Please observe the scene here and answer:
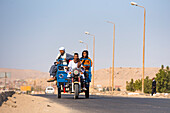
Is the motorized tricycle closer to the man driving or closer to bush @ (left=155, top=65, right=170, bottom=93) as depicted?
the man driving

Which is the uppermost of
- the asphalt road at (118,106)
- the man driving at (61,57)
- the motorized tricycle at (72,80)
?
the man driving at (61,57)

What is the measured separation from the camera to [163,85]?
193 ft

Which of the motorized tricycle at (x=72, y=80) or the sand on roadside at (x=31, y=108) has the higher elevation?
the motorized tricycle at (x=72, y=80)

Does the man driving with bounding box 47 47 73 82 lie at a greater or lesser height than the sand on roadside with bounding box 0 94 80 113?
greater

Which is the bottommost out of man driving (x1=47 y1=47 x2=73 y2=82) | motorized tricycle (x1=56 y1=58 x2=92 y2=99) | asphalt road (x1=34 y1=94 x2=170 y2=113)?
asphalt road (x1=34 y1=94 x2=170 y2=113)

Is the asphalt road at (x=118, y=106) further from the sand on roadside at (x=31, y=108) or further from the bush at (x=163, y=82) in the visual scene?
the bush at (x=163, y=82)

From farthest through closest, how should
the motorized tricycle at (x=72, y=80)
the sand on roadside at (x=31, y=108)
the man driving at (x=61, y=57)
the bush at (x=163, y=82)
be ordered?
the bush at (x=163, y=82)
the man driving at (x=61, y=57)
the motorized tricycle at (x=72, y=80)
the sand on roadside at (x=31, y=108)

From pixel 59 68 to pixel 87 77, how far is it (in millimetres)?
1609

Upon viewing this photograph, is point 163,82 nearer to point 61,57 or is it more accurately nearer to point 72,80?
point 61,57

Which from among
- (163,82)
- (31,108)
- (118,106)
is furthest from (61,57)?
(163,82)

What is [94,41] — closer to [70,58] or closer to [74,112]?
[70,58]

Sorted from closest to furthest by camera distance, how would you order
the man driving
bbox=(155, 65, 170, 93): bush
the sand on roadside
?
the sand on roadside < the man driving < bbox=(155, 65, 170, 93): bush

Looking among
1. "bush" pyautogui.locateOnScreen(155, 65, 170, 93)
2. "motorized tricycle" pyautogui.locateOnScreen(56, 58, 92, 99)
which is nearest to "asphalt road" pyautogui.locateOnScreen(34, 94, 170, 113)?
"motorized tricycle" pyautogui.locateOnScreen(56, 58, 92, 99)

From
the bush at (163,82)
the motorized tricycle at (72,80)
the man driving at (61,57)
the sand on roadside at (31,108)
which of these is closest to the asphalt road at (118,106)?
the sand on roadside at (31,108)
